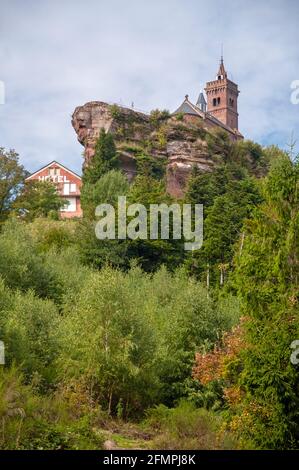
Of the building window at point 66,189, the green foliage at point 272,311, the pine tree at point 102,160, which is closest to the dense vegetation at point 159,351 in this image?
the green foliage at point 272,311

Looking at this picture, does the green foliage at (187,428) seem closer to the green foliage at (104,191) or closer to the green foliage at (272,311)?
the green foliage at (272,311)

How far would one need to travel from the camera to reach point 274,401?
52.4 ft

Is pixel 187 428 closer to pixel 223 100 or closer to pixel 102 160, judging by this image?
pixel 102 160

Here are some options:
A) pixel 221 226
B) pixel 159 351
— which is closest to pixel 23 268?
pixel 159 351

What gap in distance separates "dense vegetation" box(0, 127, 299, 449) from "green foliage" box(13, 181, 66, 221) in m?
12.2

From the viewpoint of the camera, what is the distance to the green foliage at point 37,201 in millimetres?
48688

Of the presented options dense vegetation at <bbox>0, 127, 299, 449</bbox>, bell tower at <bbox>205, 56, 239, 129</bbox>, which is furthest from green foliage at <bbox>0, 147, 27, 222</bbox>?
bell tower at <bbox>205, 56, 239, 129</bbox>

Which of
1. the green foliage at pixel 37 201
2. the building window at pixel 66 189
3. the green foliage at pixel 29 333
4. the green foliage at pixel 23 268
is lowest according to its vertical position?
the green foliage at pixel 29 333

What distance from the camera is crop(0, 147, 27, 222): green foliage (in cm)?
4547

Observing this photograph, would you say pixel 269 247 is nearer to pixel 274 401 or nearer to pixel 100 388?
pixel 274 401

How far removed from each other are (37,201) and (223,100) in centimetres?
8179

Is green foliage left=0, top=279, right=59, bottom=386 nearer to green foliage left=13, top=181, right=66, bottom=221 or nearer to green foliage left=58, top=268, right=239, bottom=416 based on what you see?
green foliage left=58, top=268, right=239, bottom=416

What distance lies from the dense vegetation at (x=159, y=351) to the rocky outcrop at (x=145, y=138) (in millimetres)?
25974
